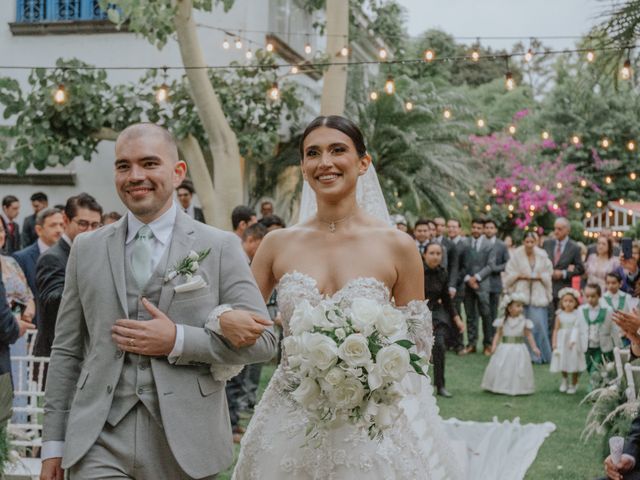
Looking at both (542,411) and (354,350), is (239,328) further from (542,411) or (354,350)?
(542,411)

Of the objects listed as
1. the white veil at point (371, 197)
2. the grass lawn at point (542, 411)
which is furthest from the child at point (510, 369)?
the white veil at point (371, 197)

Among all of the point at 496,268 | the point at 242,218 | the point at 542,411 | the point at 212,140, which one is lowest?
the point at 542,411

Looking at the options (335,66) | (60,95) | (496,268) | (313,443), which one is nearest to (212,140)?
(335,66)

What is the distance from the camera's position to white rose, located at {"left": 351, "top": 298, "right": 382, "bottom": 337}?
342 centimetres

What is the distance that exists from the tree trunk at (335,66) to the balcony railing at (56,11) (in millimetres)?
5488

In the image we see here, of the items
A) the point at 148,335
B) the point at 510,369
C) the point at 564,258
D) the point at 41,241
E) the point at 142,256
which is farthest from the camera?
the point at 564,258

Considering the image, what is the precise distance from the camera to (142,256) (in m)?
3.34

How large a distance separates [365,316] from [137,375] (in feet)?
2.84

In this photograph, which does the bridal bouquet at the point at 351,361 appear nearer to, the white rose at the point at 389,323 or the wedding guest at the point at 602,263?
the white rose at the point at 389,323

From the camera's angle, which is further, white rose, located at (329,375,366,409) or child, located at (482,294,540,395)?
child, located at (482,294,540,395)

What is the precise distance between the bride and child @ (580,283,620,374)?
7051 millimetres

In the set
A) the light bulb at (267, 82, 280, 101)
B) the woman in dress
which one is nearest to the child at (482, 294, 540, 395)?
the woman in dress

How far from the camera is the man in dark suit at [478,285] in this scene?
15.5 metres

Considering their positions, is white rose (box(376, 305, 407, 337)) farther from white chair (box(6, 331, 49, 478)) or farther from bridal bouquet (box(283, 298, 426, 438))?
white chair (box(6, 331, 49, 478))
